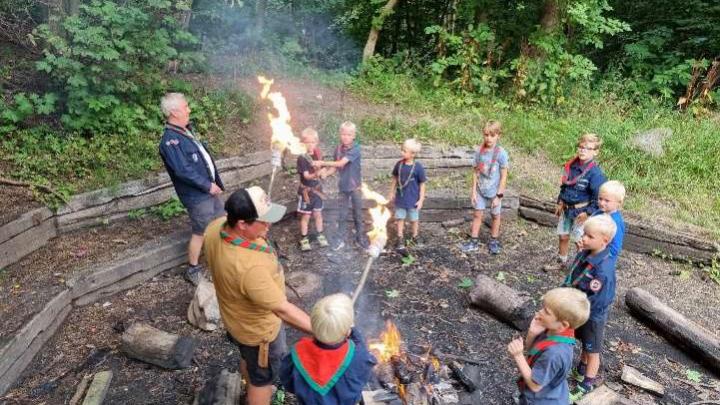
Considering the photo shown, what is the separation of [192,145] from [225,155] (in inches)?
104

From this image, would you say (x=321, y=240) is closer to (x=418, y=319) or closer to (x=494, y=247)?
(x=418, y=319)

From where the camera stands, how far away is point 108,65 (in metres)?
7.50

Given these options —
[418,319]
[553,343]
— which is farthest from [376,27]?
[553,343]

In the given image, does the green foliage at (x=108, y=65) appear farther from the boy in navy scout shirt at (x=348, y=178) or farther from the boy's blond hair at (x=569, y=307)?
the boy's blond hair at (x=569, y=307)

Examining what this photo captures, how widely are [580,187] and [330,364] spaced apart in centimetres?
426

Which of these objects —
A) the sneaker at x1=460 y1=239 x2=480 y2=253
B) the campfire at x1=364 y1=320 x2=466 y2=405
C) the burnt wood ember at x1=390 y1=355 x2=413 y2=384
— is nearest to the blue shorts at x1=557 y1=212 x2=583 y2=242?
the sneaker at x1=460 y1=239 x2=480 y2=253

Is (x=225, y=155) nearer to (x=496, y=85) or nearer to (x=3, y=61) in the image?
(x=3, y=61)

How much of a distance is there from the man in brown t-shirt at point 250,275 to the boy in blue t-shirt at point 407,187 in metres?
3.42

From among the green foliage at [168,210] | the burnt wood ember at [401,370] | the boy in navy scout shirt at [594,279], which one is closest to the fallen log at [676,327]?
the boy in navy scout shirt at [594,279]

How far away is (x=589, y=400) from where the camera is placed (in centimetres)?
453

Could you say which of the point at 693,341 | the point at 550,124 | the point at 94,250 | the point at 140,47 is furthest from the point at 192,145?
the point at 550,124

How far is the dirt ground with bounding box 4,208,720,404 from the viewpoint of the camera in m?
4.85

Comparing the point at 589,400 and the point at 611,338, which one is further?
the point at 611,338

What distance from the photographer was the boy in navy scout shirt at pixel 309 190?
6.78 meters
